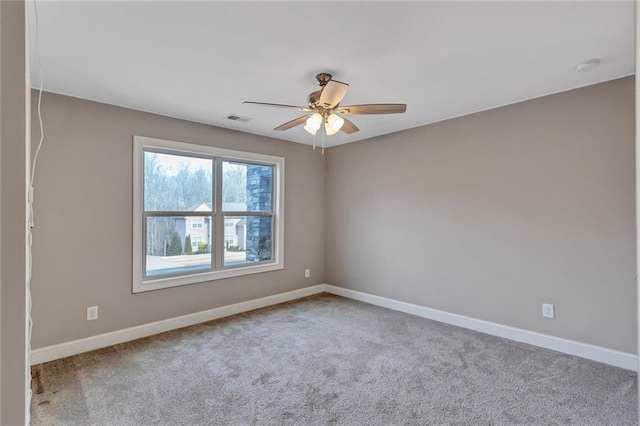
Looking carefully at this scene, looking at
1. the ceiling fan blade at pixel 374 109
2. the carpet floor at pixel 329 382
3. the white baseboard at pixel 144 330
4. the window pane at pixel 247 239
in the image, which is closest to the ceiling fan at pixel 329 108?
the ceiling fan blade at pixel 374 109

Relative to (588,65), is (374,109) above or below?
below

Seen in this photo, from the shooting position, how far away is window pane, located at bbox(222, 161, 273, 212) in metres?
4.21

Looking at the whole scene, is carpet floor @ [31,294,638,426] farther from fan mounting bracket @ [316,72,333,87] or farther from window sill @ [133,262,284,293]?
fan mounting bracket @ [316,72,333,87]

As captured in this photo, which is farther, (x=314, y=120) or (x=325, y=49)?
(x=314, y=120)

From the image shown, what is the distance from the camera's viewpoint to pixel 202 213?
155 inches

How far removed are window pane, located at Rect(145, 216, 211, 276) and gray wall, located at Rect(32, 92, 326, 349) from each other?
0.76 feet

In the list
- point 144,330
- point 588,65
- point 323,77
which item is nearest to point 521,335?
point 588,65

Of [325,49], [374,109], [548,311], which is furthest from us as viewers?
[548,311]

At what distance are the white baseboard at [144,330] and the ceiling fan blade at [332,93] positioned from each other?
2.80m

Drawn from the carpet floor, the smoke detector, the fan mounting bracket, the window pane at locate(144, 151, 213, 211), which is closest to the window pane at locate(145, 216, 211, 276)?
the window pane at locate(144, 151, 213, 211)

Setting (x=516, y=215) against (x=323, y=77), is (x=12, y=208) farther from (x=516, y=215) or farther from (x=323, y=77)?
(x=516, y=215)

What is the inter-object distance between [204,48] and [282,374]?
2457 mm

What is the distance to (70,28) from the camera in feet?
6.40

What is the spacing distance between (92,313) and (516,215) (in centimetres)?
419
